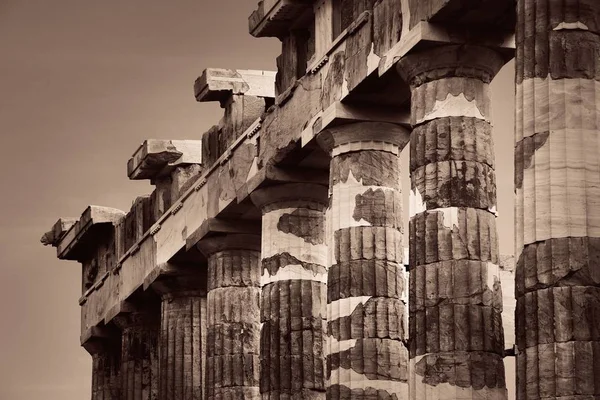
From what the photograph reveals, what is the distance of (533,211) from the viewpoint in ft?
91.0

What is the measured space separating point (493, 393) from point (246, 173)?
10.6 metres

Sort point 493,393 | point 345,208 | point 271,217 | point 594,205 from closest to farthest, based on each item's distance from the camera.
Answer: point 594,205
point 493,393
point 345,208
point 271,217

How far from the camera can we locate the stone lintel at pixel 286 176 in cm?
3794

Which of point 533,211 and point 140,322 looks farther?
point 140,322

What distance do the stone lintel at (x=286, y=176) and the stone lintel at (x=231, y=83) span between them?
3154mm

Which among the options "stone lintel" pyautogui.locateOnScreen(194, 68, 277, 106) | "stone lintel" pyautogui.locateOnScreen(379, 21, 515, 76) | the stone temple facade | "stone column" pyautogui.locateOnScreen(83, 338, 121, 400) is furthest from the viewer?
"stone column" pyautogui.locateOnScreen(83, 338, 121, 400)

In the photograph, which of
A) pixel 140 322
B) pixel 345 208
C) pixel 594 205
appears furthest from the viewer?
pixel 140 322

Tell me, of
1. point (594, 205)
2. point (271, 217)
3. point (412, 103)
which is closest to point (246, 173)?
point (271, 217)

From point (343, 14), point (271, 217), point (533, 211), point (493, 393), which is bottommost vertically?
point (493, 393)

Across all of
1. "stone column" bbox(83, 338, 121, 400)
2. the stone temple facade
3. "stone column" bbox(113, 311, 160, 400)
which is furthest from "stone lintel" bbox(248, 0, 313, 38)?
"stone column" bbox(83, 338, 121, 400)

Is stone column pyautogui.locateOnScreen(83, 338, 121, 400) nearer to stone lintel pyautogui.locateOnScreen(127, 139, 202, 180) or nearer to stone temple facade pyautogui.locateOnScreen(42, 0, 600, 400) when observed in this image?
stone temple facade pyautogui.locateOnScreen(42, 0, 600, 400)

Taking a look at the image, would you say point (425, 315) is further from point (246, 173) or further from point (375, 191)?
point (246, 173)

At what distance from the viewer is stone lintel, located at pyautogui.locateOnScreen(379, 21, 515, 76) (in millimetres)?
31688

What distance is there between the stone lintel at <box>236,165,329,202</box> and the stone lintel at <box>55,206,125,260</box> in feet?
40.3
